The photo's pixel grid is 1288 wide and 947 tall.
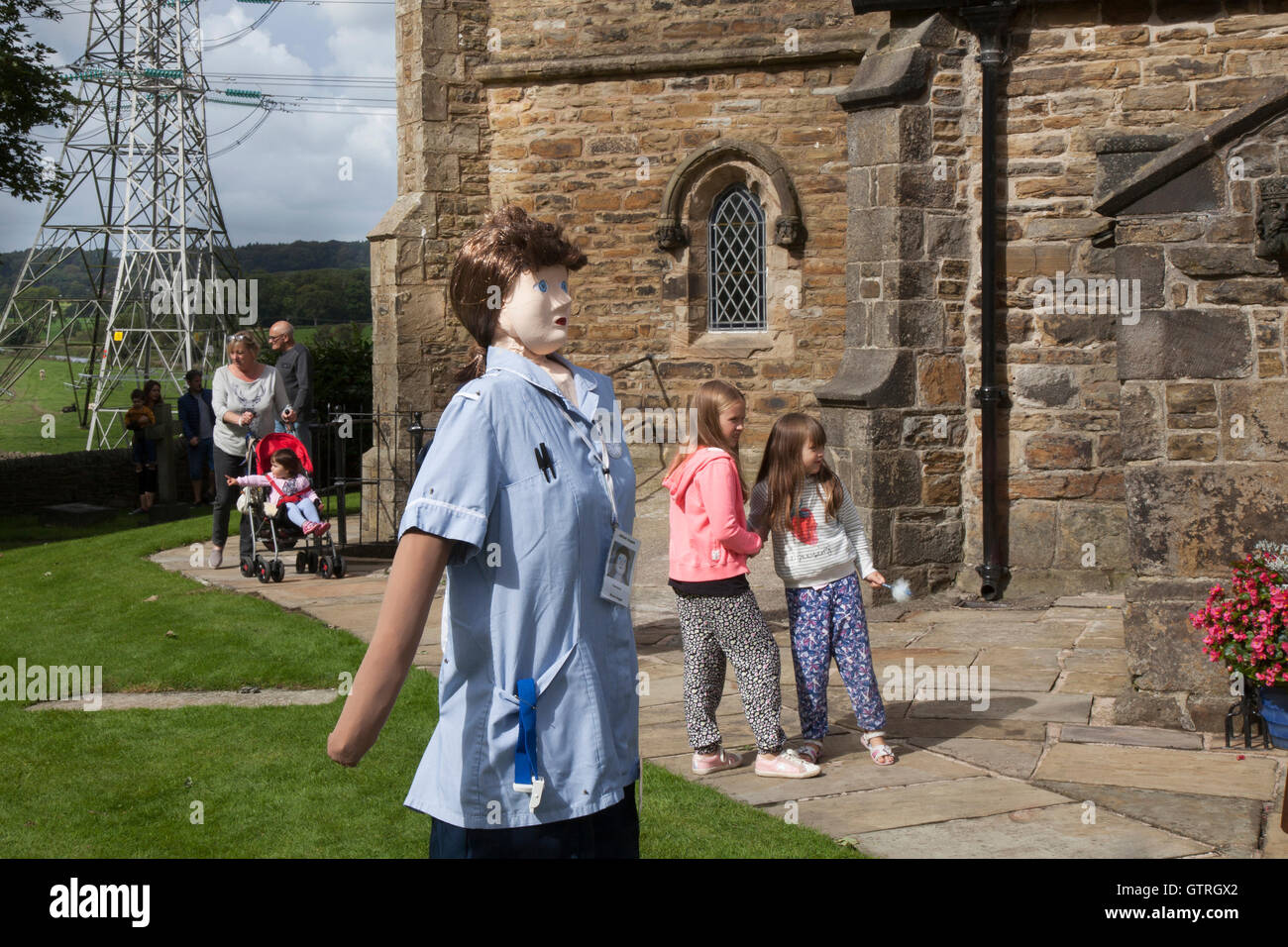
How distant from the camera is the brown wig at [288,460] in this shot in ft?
36.1

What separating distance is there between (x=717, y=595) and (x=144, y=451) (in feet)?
45.9

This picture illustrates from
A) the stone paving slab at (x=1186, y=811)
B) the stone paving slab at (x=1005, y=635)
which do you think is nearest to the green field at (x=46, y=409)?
the stone paving slab at (x=1005, y=635)

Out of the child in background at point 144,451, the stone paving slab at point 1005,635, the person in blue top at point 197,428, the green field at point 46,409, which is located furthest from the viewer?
the green field at point 46,409

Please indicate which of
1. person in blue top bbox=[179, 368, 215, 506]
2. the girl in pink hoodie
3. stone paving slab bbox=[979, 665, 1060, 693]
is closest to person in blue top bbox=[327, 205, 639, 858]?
the girl in pink hoodie

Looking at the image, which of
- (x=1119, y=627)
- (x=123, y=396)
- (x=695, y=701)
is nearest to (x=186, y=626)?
(x=695, y=701)

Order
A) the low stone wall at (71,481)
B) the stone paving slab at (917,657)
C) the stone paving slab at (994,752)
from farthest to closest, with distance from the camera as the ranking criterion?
1. the low stone wall at (71,481)
2. the stone paving slab at (917,657)
3. the stone paving slab at (994,752)

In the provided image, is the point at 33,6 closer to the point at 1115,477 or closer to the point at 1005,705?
the point at 1115,477

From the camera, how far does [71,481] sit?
20234 millimetres

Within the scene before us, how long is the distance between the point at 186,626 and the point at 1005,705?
214 inches

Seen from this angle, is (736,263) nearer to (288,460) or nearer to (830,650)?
(288,460)

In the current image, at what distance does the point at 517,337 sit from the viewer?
291 cm

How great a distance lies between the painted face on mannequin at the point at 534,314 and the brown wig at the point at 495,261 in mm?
17
